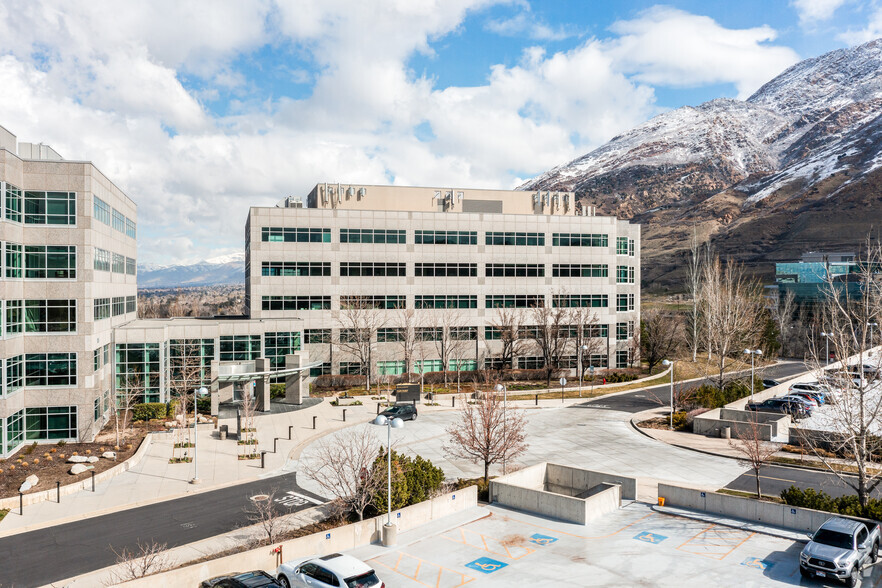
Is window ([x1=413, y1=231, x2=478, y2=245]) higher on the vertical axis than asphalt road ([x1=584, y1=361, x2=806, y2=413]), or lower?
higher

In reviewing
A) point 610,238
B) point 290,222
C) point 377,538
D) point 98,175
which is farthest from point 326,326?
point 377,538

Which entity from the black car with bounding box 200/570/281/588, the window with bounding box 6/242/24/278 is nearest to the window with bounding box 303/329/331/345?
the window with bounding box 6/242/24/278

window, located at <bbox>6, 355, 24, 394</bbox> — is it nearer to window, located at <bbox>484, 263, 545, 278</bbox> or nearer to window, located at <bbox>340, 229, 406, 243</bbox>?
window, located at <bbox>340, 229, 406, 243</bbox>

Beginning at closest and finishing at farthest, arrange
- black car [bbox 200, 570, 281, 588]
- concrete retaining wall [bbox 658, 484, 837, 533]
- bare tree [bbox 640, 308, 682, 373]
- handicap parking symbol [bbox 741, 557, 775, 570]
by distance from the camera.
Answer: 1. black car [bbox 200, 570, 281, 588]
2. handicap parking symbol [bbox 741, 557, 775, 570]
3. concrete retaining wall [bbox 658, 484, 837, 533]
4. bare tree [bbox 640, 308, 682, 373]

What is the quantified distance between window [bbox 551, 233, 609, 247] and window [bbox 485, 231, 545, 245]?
212 centimetres

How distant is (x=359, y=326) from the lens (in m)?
64.2

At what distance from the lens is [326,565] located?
18.8m

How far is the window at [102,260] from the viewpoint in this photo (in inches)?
1647

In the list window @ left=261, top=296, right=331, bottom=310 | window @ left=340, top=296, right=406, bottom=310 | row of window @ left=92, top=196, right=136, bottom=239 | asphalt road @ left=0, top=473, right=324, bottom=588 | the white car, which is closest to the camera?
the white car

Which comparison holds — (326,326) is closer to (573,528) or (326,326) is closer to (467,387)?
(467,387)

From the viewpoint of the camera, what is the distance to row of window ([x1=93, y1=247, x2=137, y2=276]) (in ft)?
139

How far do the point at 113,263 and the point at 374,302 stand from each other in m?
27.5

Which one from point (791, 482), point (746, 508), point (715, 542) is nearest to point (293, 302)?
point (791, 482)

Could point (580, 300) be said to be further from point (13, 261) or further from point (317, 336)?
point (13, 261)
